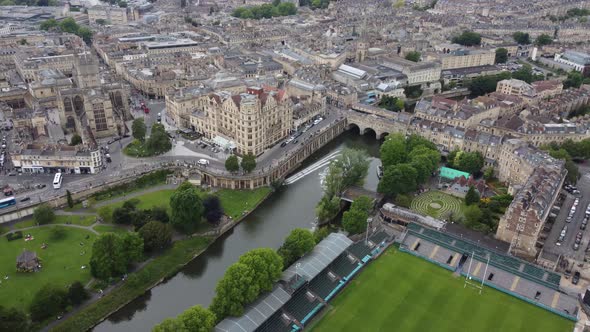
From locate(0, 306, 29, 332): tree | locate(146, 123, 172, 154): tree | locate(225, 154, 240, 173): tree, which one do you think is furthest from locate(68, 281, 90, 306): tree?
locate(146, 123, 172, 154): tree

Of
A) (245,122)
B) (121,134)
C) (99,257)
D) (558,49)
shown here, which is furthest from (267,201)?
(558,49)

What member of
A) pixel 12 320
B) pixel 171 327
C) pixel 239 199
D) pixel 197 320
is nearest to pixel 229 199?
pixel 239 199

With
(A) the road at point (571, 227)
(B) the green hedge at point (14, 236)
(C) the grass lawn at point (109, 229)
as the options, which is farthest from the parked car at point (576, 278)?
(B) the green hedge at point (14, 236)

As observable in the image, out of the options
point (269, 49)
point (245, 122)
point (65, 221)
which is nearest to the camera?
point (65, 221)

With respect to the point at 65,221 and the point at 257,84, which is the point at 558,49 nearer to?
the point at 257,84

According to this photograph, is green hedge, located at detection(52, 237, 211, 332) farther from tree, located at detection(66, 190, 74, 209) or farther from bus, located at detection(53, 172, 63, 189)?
bus, located at detection(53, 172, 63, 189)

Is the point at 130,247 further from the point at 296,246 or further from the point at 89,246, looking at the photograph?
the point at 296,246

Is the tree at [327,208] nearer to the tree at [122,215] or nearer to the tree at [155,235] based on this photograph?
the tree at [155,235]
